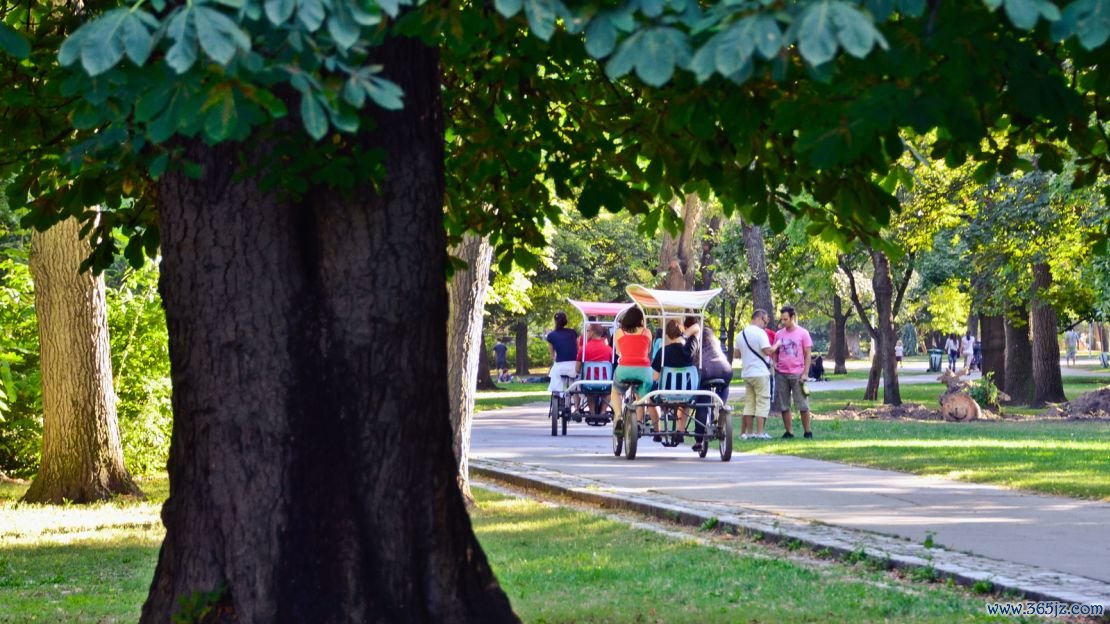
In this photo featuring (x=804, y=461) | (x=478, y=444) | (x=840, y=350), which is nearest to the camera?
(x=804, y=461)

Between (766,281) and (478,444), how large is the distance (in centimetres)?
1139

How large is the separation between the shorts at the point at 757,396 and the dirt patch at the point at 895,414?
27.5 feet

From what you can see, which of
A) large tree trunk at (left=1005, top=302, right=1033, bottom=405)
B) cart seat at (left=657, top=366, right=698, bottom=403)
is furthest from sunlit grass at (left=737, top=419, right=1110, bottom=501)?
large tree trunk at (left=1005, top=302, right=1033, bottom=405)

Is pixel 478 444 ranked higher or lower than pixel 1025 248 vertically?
lower

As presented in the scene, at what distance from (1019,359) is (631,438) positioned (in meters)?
22.9

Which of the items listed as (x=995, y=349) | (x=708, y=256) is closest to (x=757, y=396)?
(x=995, y=349)

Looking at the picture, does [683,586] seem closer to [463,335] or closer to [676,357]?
[463,335]

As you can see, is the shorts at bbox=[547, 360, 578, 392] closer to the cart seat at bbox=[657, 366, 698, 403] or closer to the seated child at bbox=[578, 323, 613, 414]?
the seated child at bbox=[578, 323, 613, 414]

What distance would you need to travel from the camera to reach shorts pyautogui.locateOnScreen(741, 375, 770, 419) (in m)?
20.9

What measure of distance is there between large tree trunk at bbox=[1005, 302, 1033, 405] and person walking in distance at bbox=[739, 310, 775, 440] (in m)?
17.7

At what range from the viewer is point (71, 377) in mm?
15188

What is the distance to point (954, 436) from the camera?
22.7m

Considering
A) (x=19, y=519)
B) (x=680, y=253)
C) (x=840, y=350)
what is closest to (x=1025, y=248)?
(x=680, y=253)

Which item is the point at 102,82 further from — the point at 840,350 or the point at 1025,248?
the point at 840,350
